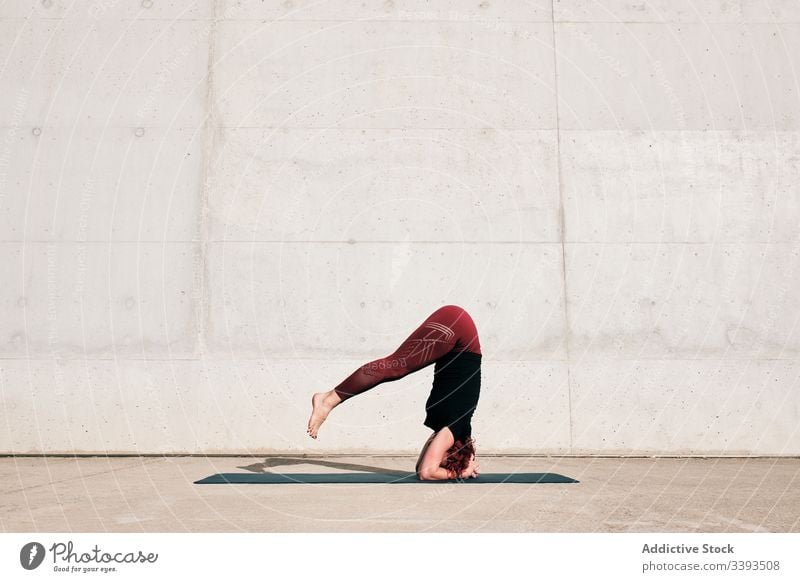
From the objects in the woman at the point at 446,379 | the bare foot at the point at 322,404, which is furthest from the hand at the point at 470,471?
the bare foot at the point at 322,404

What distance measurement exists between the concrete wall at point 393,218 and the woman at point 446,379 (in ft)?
7.81

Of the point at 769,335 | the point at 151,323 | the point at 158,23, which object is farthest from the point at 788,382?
the point at 158,23

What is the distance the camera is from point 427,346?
19.1 feet

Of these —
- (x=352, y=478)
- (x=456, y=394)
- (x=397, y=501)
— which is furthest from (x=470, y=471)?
(x=397, y=501)

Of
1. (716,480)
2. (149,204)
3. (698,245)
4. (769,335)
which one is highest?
A: (149,204)

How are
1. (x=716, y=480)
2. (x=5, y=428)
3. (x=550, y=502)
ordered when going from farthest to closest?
(x=5, y=428) → (x=716, y=480) → (x=550, y=502)

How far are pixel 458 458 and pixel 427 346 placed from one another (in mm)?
797

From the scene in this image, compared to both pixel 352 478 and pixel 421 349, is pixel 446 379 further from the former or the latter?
pixel 352 478

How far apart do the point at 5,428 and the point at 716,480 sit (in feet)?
20.8

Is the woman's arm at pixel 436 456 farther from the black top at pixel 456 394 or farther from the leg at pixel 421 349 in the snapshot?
the leg at pixel 421 349

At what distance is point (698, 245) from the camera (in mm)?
8539

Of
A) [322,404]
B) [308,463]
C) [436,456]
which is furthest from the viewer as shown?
[308,463]

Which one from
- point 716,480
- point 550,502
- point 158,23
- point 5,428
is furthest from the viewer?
point 158,23

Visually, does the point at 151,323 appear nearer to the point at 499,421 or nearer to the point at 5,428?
the point at 5,428
